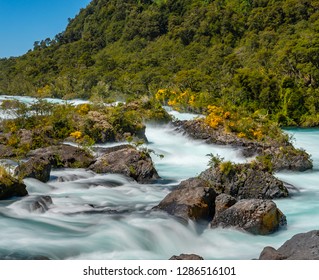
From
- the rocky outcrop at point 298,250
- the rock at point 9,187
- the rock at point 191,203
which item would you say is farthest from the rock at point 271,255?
the rock at point 9,187

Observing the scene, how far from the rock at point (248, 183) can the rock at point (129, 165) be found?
3.09 metres

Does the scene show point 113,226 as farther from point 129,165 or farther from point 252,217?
point 129,165

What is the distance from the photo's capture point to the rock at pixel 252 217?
10.3 meters

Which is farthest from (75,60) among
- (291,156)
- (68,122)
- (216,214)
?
(216,214)

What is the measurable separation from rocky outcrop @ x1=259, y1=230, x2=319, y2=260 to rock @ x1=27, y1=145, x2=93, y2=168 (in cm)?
1133

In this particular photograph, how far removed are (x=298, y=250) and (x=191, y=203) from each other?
3.84 m

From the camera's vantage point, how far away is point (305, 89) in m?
49.5

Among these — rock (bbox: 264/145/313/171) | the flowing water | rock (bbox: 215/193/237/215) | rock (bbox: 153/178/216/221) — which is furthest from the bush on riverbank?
rock (bbox: 215/193/237/215)

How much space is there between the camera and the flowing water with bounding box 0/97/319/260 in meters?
9.27

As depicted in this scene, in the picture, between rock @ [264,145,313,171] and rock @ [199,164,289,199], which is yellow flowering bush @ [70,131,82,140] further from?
rock @ [199,164,289,199]

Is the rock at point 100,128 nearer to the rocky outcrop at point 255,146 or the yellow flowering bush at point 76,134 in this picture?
the yellow flowering bush at point 76,134

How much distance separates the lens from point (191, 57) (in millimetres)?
86312

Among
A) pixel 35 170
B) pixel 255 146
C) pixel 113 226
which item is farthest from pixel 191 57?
pixel 113 226
